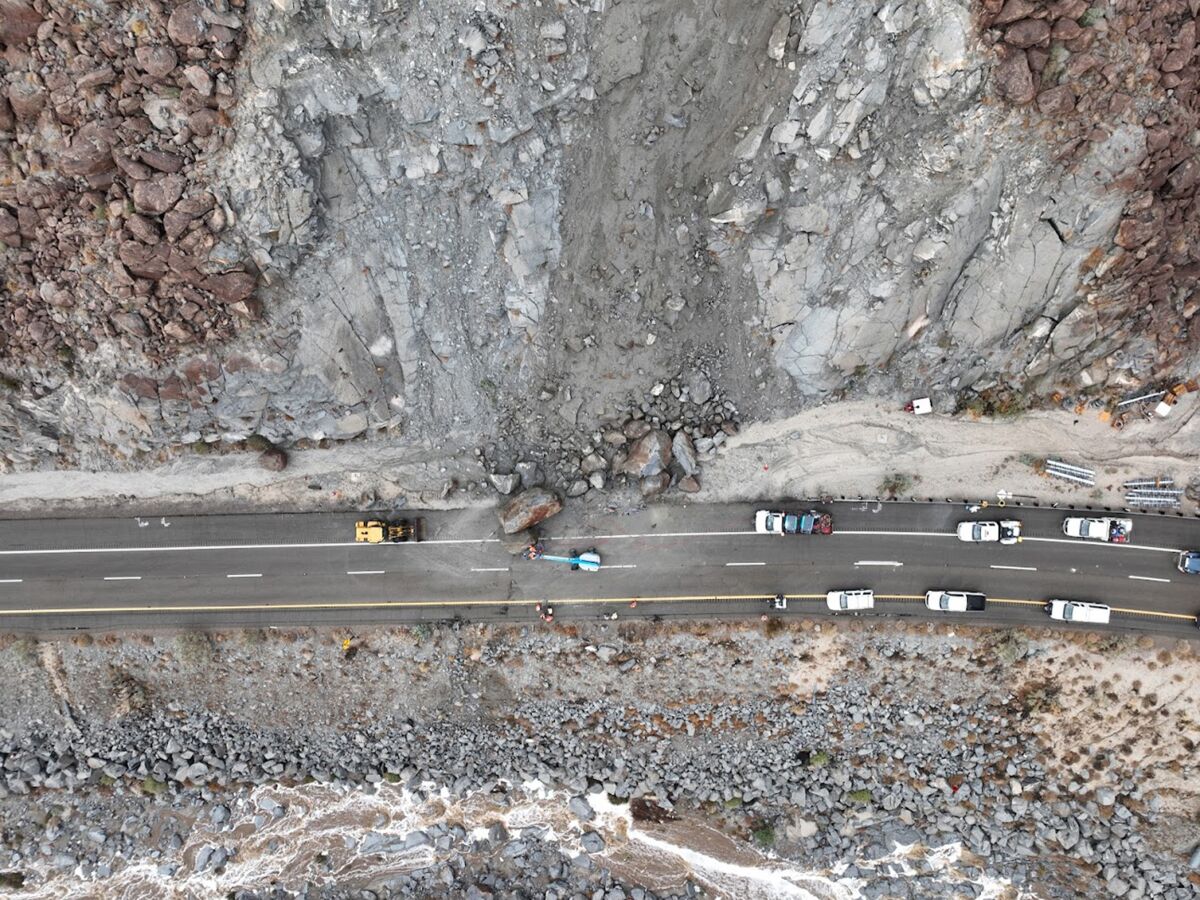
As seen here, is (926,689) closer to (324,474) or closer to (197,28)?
(324,474)

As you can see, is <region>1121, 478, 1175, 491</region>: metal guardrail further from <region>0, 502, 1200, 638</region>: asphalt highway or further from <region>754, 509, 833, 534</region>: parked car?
<region>754, 509, 833, 534</region>: parked car

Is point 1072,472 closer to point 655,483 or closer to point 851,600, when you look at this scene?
point 851,600

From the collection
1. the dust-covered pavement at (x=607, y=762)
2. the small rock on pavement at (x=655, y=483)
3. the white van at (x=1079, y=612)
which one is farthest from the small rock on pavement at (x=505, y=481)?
the white van at (x=1079, y=612)

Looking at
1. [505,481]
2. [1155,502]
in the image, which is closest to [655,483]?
[505,481]

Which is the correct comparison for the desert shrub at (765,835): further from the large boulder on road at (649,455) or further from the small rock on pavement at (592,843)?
the large boulder on road at (649,455)

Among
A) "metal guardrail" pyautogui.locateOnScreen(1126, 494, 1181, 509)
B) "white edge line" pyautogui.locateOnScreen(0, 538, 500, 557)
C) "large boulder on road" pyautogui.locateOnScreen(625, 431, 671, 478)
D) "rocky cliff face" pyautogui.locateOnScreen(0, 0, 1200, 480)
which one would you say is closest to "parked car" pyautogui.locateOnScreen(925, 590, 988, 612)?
"metal guardrail" pyautogui.locateOnScreen(1126, 494, 1181, 509)

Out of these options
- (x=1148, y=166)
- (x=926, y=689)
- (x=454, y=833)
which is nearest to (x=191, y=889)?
(x=454, y=833)

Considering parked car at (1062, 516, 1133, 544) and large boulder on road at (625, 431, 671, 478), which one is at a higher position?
large boulder on road at (625, 431, 671, 478)
